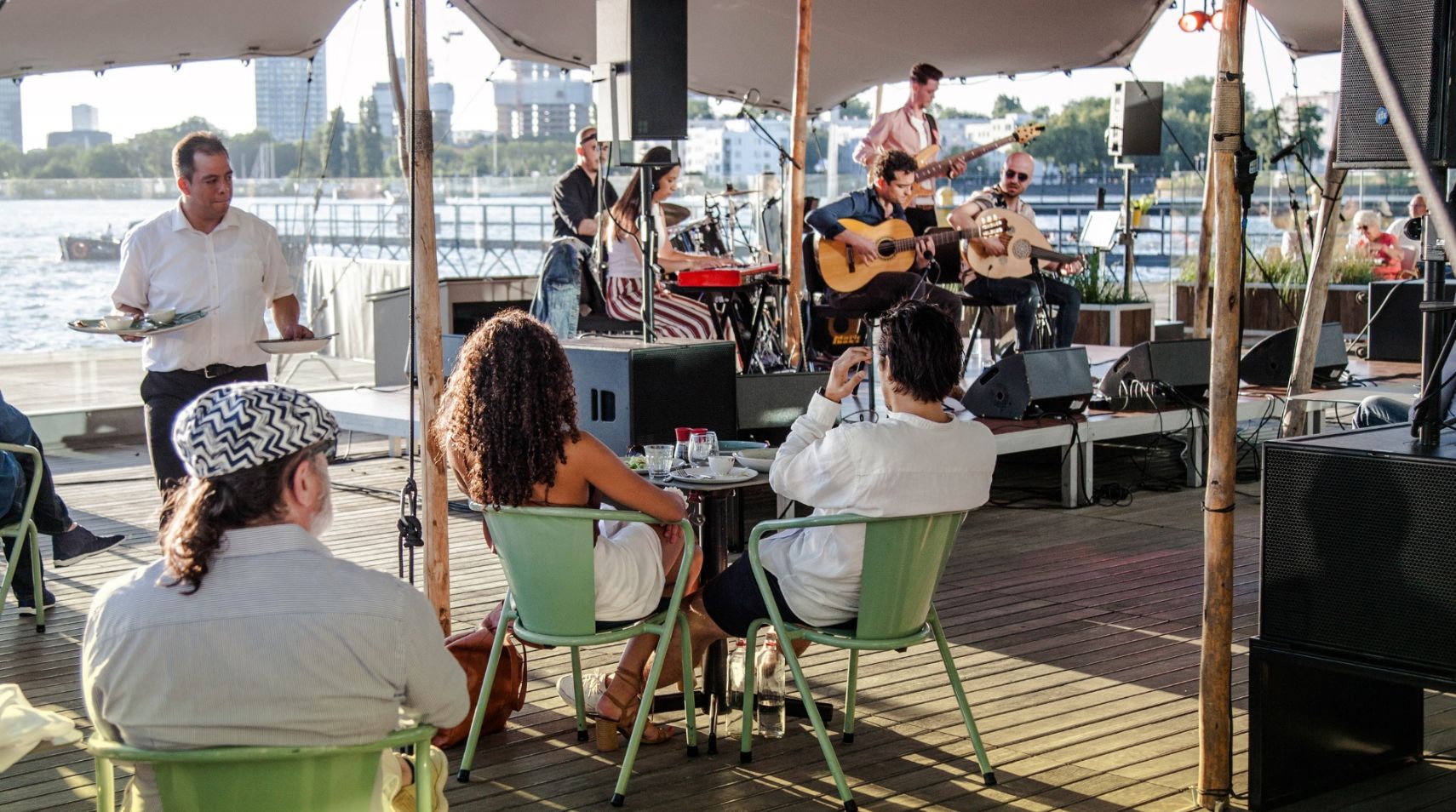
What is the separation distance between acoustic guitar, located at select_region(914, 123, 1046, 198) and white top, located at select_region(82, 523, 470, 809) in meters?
7.27

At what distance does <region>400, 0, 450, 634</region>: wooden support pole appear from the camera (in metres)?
4.16

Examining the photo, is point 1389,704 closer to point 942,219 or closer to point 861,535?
point 861,535

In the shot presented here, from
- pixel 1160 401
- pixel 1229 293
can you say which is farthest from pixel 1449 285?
pixel 1229 293

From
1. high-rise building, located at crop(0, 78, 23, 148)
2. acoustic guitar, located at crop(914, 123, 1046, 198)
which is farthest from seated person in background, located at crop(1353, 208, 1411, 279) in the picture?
high-rise building, located at crop(0, 78, 23, 148)

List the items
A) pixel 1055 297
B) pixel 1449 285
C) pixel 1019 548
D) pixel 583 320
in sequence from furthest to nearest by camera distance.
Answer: pixel 1449 285 → pixel 1055 297 → pixel 583 320 → pixel 1019 548

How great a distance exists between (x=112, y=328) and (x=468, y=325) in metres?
5.52

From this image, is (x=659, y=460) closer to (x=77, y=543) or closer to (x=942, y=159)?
(x=77, y=543)

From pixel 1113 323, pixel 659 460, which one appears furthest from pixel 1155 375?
pixel 659 460

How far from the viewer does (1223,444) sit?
3455mm

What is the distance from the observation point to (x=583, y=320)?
340 inches

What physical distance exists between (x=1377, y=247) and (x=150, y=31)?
10678 mm

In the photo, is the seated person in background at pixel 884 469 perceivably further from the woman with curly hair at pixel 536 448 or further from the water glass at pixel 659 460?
the water glass at pixel 659 460

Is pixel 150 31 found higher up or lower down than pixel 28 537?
higher up

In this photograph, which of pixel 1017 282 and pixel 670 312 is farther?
pixel 1017 282
